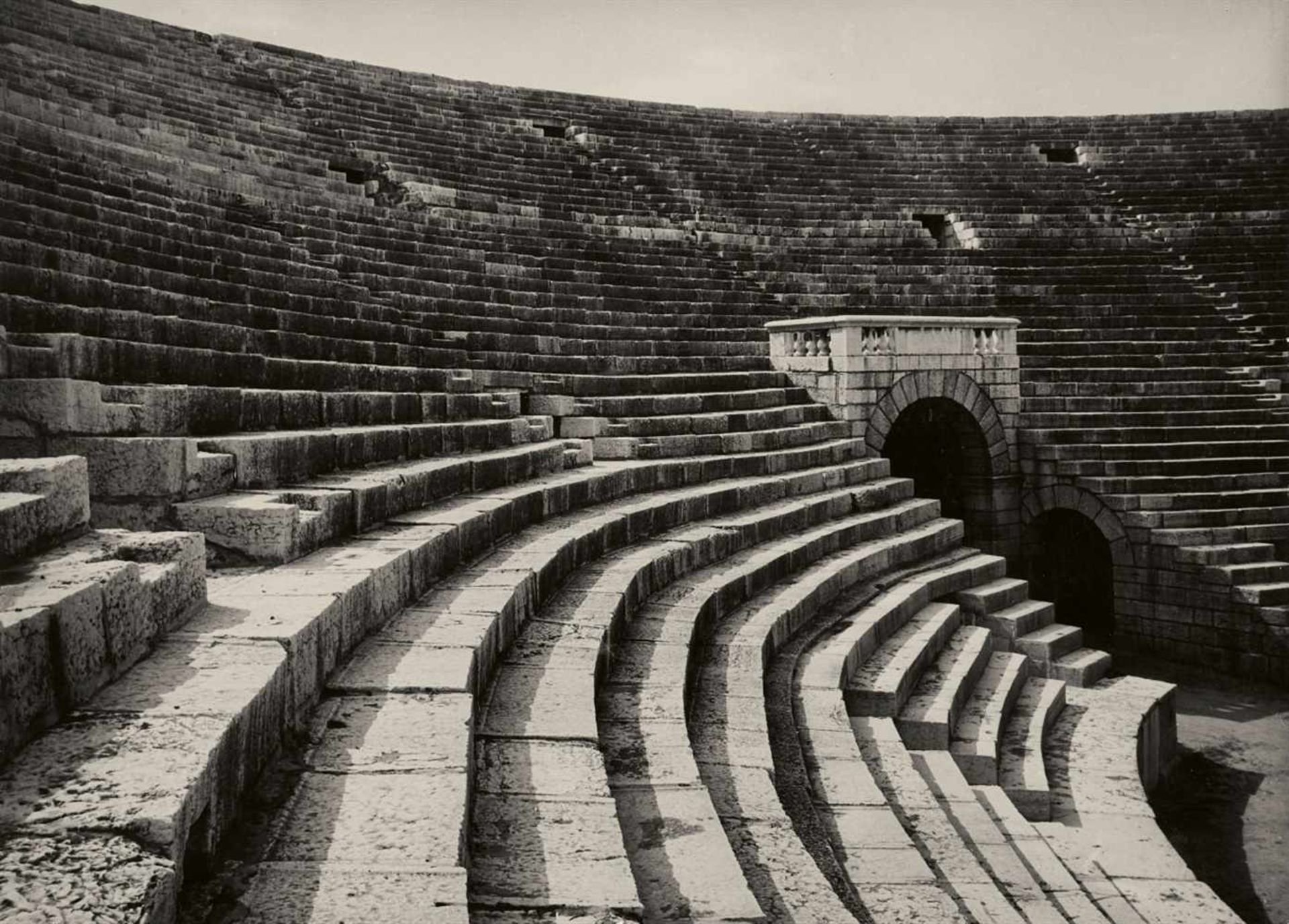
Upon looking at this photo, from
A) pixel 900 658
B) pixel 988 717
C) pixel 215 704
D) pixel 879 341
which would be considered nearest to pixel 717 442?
pixel 879 341

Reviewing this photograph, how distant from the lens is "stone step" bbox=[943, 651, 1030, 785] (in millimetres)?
7137

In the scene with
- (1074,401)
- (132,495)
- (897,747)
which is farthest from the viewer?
(1074,401)

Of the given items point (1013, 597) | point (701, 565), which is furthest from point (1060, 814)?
point (1013, 597)

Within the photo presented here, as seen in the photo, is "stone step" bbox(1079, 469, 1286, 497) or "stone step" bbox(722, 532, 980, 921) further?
"stone step" bbox(1079, 469, 1286, 497)

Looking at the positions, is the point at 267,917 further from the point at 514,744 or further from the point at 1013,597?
the point at 1013,597

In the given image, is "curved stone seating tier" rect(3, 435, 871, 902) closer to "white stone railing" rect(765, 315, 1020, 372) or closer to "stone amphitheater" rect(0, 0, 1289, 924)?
"stone amphitheater" rect(0, 0, 1289, 924)

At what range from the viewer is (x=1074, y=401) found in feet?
46.6

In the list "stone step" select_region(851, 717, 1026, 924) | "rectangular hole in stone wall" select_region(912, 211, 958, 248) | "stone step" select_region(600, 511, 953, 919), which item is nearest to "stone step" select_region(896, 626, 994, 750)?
"stone step" select_region(851, 717, 1026, 924)

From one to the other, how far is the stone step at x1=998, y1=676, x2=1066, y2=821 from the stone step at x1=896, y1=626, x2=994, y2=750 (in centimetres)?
41

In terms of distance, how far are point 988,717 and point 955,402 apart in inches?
253

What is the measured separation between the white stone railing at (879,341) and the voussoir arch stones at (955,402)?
233 mm

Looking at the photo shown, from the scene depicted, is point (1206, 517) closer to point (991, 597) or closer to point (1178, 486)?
point (1178, 486)

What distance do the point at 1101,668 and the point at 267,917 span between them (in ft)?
31.5

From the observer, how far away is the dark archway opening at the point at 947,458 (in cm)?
1377
